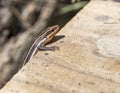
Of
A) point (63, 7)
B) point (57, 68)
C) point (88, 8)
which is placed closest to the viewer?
point (57, 68)

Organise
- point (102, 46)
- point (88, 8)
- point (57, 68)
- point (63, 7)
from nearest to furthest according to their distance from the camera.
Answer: point (57, 68) < point (102, 46) < point (88, 8) < point (63, 7)

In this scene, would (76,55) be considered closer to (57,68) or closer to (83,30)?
(57,68)

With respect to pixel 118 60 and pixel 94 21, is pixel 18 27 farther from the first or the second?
pixel 118 60

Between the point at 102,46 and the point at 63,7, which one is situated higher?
the point at 102,46

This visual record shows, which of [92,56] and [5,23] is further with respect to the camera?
[5,23]

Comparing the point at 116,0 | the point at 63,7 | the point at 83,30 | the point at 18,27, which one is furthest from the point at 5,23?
the point at 83,30

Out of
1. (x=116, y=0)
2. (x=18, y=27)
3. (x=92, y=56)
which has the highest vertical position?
(x=92, y=56)
